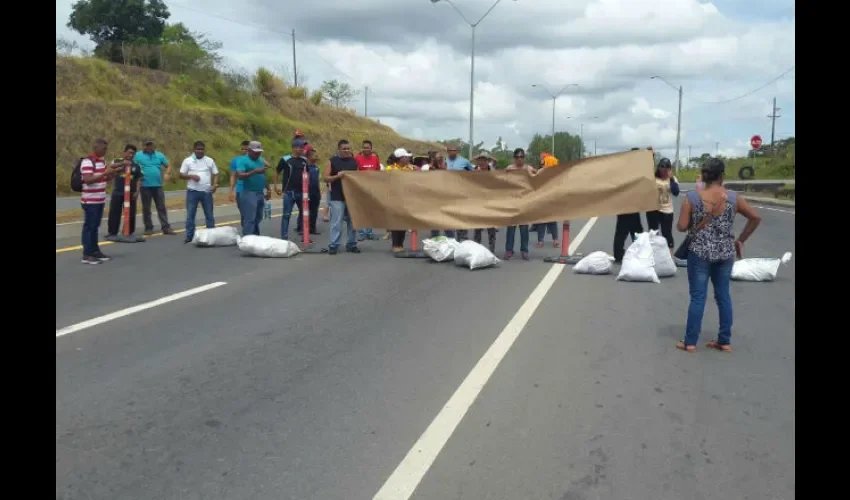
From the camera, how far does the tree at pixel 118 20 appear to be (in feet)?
192

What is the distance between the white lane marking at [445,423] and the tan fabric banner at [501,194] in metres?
4.35

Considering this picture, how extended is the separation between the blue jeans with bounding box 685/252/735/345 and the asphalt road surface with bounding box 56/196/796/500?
200 millimetres

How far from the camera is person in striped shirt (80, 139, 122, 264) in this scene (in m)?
11.3

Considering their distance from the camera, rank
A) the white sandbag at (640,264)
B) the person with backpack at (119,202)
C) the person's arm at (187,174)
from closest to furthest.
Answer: the white sandbag at (640,264)
the person's arm at (187,174)
the person with backpack at (119,202)

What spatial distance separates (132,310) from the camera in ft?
26.8

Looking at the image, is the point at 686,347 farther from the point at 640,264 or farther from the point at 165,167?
the point at 165,167

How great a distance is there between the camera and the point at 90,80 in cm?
3916

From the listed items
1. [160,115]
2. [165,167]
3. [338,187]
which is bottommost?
[338,187]

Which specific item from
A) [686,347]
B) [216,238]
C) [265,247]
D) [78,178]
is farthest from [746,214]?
[216,238]

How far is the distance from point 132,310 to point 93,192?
4103 millimetres

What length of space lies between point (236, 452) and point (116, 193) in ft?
39.0

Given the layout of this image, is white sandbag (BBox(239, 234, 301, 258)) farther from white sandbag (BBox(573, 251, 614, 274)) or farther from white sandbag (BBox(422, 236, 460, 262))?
white sandbag (BBox(573, 251, 614, 274))

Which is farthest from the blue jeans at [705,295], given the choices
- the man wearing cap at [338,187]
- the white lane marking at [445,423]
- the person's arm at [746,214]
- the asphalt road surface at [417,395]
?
the man wearing cap at [338,187]

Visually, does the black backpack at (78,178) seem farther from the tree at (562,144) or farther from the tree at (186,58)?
the tree at (562,144)
